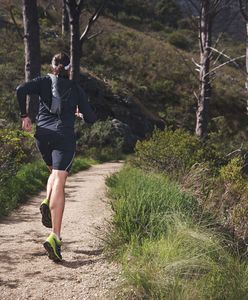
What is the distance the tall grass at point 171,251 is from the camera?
10.7 feet

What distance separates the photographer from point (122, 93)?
21.8 metres

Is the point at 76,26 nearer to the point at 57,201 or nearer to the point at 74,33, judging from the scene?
the point at 74,33

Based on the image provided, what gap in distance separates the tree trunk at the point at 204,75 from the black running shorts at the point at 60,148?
23.7 ft

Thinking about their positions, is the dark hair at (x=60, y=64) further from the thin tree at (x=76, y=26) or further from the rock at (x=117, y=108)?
the rock at (x=117, y=108)

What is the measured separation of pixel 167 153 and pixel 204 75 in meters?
3.89

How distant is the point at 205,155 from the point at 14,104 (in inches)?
389

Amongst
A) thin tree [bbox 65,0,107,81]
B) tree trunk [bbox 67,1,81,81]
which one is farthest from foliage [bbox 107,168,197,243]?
tree trunk [bbox 67,1,81,81]

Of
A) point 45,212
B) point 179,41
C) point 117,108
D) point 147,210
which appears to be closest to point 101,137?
point 117,108

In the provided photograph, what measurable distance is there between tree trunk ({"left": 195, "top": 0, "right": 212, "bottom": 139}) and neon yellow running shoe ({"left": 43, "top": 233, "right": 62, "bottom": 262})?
759 cm

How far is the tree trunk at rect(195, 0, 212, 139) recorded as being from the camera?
1127cm

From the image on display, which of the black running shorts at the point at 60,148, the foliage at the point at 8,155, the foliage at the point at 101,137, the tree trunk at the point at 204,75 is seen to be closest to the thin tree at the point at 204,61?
the tree trunk at the point at 204,75

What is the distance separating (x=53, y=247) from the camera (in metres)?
4.08

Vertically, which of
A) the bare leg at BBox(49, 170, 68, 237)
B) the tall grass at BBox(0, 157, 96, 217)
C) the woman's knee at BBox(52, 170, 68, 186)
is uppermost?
the woman's knee at BBox(52, 170, 68, 186)

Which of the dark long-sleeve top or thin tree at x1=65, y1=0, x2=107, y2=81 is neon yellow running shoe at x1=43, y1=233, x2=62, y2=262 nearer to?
the dark long-sleeve top
